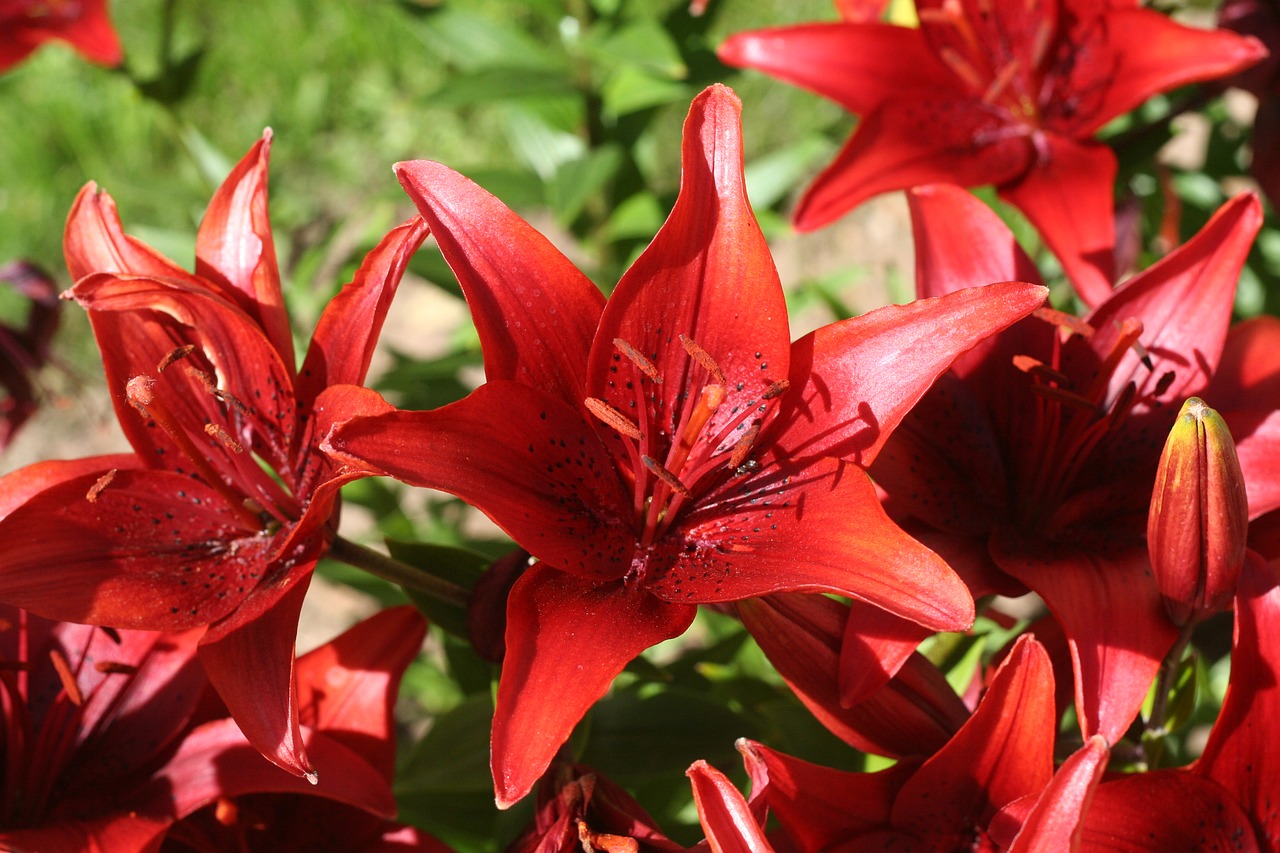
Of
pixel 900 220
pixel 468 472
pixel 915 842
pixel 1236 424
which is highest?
pixel 468 472

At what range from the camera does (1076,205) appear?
57.3 inches

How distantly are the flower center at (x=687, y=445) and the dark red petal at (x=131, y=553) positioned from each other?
351mm

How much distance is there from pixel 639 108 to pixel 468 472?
130 centimetres

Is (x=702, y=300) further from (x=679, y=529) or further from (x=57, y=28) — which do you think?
(x=57, y=28)

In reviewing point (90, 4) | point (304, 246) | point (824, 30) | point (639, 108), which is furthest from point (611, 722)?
point (90, 4)

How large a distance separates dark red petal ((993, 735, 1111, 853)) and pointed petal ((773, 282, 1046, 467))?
29cm

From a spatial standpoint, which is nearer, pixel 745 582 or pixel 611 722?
pixel 745 582

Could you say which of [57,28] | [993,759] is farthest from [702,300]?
[57,28]

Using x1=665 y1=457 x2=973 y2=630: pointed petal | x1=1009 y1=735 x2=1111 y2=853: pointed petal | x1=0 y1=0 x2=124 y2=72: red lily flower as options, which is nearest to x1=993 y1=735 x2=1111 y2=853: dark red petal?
x1=1009 y1=735 x2=1111 y2=853: pointed petal

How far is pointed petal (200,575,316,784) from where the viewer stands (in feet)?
3.16

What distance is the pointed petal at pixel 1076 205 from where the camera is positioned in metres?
1.40

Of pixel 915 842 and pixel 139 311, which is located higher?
pixel 139 311

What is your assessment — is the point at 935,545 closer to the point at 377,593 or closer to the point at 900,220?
the point at 377,593

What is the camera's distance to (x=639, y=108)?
2.14 m
